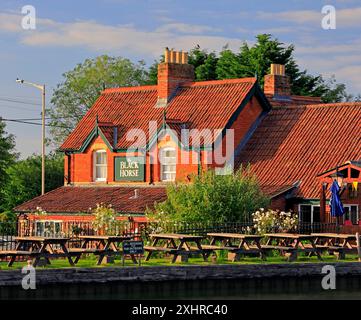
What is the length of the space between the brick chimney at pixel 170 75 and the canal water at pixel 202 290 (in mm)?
23733

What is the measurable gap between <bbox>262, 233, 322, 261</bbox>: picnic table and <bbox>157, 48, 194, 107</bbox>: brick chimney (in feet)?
61.0

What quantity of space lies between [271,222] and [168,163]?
12.7 metres

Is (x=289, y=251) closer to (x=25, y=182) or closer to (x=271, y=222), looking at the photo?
(x=271, y=222)

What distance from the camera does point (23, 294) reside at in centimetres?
3300

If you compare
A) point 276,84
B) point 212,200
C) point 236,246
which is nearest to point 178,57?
point 276,84

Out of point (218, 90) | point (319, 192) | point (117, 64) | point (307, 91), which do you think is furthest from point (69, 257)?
point (117, 64)

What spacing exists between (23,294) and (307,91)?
165ft

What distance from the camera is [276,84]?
209 feet

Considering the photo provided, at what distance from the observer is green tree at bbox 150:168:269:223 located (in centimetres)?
4709

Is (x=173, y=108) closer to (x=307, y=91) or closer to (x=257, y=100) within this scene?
(x=257, y=100)

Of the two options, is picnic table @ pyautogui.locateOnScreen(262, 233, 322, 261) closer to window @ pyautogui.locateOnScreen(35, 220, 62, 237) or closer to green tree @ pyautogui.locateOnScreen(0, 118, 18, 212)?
window @ pyautogui.locateOnScreen(35, 220, 62, 237)

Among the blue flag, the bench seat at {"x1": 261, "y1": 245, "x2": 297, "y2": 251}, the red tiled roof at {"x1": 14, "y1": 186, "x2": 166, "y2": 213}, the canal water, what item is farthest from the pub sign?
the canal water

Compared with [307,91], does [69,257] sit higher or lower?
lower

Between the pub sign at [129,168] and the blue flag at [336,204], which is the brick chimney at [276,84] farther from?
the blue flag at [336,204]
